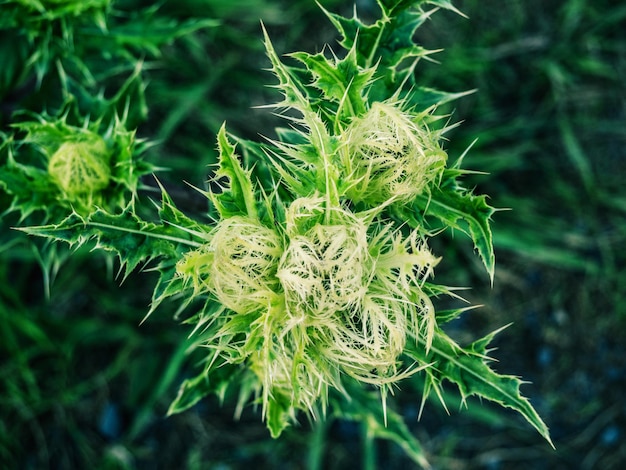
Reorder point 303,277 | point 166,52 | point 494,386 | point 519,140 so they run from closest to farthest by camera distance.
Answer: point 303,277 → point 494,386 → point 166,52 → point 519,140

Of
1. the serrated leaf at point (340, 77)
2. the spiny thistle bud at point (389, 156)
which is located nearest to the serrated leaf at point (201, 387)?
the spiny thistle bud at point (389, 156)

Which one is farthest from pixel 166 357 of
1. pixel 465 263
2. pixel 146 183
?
pixel 465 263

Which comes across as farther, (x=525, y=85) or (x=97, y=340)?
(x=525, y=85)

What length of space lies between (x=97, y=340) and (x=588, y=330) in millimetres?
2500

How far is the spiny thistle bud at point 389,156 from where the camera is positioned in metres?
1.28

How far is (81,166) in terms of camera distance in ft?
5.63

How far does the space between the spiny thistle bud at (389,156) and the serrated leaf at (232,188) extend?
0.21 metres

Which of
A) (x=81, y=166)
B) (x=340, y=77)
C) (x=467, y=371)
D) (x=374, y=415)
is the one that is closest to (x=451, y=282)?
(x=374, y=415)

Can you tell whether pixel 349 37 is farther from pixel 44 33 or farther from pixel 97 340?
pixel 97 340

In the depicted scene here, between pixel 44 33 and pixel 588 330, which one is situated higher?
pixel 44 33

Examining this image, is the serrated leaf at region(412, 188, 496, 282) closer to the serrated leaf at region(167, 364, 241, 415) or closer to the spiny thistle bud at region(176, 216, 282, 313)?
the spiny thistle bud at region(176, 216, 282, 313)

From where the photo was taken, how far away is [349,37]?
5.58 ft

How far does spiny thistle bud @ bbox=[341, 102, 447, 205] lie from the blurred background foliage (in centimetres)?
168

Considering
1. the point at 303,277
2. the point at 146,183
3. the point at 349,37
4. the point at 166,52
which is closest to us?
the point at 303,277
